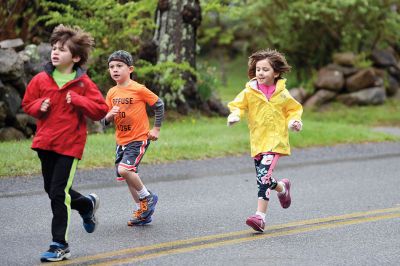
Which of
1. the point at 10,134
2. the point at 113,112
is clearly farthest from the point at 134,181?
the point at 10,134

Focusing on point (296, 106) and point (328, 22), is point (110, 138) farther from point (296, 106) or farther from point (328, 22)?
point (328, 22)

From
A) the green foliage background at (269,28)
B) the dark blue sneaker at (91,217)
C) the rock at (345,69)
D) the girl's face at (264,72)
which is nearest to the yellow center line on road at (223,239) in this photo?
the dark blue sneaker at (91,217)

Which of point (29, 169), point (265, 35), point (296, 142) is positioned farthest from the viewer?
point (265, 35)

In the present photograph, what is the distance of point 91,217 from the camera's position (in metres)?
6.53

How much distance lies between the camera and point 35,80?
5.93 metres

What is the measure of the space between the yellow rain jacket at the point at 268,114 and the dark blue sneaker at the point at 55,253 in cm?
211

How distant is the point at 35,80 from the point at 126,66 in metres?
1.31

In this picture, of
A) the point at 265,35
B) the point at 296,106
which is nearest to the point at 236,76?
the point at 265,35

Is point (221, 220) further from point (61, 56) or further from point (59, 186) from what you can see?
point (61, 56)

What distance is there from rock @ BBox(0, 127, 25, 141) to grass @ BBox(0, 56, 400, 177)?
2.11ft

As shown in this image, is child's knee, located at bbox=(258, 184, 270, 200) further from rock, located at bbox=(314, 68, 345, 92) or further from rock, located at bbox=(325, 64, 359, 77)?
rock, located at bbox=(325, 64, 359, 77)

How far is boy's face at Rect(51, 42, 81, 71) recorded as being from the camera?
19.5ft

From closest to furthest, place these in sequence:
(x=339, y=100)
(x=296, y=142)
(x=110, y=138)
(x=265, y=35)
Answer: (x=110, y=138) < (x=296, y=142) < (x=339, y=100) < (x=265, y=35)

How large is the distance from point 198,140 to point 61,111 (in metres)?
7.13
